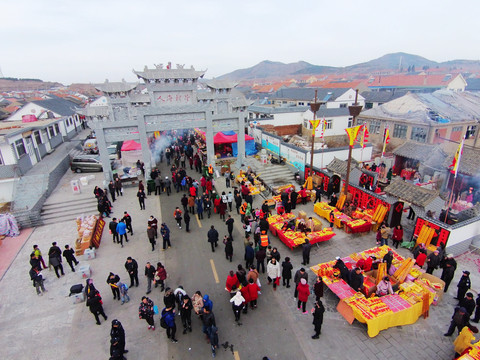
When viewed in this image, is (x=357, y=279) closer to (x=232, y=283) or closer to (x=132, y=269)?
(x=232, y=283)

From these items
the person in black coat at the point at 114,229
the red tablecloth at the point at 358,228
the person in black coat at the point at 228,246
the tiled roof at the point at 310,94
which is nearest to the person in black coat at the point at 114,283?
the person in black coat at the point at 114,229

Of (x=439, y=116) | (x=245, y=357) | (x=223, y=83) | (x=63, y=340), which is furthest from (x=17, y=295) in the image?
(x=439, y=116)

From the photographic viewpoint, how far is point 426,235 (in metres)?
12.1

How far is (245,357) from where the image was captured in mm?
7973

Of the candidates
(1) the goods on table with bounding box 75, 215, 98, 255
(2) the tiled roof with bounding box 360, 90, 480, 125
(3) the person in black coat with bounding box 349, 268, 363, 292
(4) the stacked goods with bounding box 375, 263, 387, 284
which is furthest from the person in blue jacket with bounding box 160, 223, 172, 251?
(2) the tiled roof with bounding box 360, 90, 480, 125

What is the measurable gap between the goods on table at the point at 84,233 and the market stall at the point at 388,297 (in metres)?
11.1

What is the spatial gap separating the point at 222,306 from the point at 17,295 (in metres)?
8.42

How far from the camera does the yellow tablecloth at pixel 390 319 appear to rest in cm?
826

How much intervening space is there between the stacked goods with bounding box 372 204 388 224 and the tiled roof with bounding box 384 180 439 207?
2.70 ft

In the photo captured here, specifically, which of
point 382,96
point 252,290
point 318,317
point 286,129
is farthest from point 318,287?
point 382,96

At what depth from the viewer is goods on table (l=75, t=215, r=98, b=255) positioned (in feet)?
43.4

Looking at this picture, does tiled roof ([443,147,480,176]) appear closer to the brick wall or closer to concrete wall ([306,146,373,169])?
concrete wall ([306,146,373,169])

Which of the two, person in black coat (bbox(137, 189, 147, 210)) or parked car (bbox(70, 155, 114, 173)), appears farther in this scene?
parked car (bbox(70, 155, 114, 173))

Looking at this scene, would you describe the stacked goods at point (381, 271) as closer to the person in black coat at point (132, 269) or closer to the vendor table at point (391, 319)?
the vendor table at point (391, 319)
